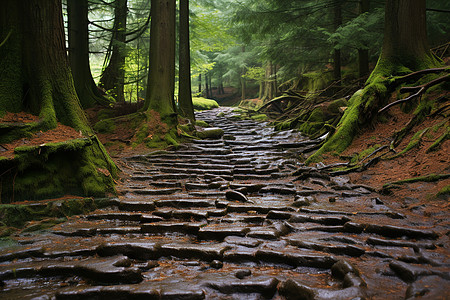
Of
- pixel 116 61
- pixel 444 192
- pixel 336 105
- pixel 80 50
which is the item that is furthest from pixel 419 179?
pixel 116 61

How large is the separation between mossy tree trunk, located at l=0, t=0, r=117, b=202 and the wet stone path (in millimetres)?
779

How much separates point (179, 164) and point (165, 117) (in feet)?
9.57

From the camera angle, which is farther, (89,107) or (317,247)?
(89,107)

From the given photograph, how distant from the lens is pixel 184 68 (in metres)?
14.0

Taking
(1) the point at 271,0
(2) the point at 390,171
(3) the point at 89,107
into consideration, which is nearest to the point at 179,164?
(2) the point at 390,171

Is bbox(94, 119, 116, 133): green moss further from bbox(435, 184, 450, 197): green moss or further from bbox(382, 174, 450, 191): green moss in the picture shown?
bbox(435, 184, 450, 197): green moss

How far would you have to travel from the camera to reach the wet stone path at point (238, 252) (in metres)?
2.31

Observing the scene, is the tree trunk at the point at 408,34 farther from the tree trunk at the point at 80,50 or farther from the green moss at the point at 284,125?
the tree trunk at the point at 80,50

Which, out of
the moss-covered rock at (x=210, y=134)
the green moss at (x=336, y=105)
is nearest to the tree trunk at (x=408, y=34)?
the green moss at (x=336, y=105)

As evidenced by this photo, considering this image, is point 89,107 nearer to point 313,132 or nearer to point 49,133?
point 49,133

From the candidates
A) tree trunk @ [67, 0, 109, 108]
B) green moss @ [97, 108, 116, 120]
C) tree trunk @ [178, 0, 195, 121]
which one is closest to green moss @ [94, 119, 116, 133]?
green moss @ [97, 108, 116, 120]

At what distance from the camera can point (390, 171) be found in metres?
5.40

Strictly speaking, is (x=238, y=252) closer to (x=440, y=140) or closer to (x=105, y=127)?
(x=440, y=140)

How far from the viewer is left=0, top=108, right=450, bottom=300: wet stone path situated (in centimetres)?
231
